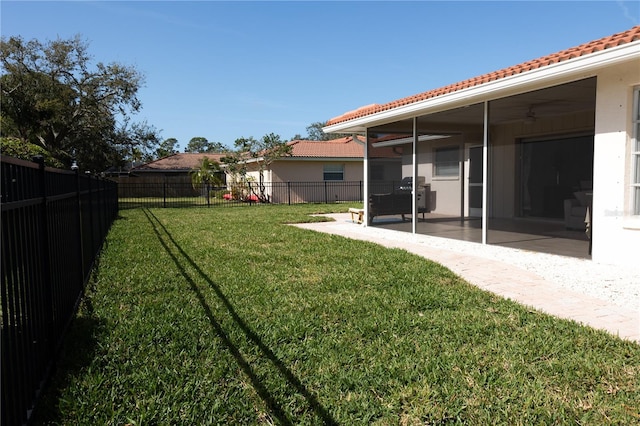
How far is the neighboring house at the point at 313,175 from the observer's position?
25.6m

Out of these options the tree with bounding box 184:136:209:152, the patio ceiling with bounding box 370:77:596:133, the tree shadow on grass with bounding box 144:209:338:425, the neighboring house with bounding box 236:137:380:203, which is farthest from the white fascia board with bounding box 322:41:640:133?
the tree with bounding box 184:136:209:152

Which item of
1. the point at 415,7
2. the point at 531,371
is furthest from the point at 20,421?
the point at 415,7

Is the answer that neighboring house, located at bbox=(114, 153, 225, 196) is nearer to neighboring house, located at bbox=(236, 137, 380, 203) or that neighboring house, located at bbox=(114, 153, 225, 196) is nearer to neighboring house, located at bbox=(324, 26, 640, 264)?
neighboring house, located at bbox=(236, 137, 380, 203)

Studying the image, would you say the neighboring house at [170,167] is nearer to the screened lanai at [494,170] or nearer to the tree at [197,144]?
the screened lanai at [494,170]

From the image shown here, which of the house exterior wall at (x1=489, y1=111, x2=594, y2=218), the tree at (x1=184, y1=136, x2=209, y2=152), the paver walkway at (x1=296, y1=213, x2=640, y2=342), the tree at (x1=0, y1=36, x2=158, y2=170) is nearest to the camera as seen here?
the paver walkway at (x1=296, y1=213, x2=640, y2=342)

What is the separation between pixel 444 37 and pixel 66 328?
11.8m

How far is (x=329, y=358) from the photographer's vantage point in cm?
319

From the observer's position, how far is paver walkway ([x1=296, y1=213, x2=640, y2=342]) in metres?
3.98

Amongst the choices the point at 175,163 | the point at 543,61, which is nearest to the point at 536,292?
the point at 543,61

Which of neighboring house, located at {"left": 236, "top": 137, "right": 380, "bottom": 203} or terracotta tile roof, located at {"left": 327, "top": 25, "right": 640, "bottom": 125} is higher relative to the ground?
terracotta tile roof, located at {"left": 327, "top": 25, "right": 640, "bottom": 125}

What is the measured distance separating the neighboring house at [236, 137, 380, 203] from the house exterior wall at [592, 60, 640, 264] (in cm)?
1879

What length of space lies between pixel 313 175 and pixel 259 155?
3.60 meters

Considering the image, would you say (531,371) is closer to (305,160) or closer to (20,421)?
(20,421)

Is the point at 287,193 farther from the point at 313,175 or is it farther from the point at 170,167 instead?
the point at 170,167
